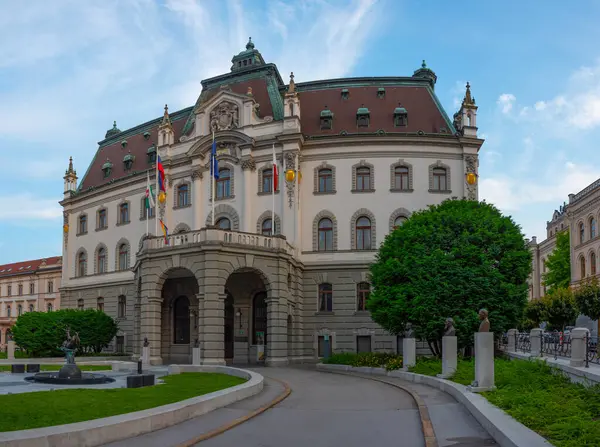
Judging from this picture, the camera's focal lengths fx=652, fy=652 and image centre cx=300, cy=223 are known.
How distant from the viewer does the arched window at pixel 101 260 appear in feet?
182

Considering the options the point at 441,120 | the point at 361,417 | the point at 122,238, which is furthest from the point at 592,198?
the point at 361,417

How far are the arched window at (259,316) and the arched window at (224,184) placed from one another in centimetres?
802

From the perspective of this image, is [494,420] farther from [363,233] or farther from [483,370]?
[363,233]

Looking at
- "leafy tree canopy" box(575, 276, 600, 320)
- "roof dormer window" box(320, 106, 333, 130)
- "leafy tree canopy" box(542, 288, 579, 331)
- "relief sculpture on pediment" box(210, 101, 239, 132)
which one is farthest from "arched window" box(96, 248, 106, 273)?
"leafy tree canopy" box(575, 276, 600, 320)

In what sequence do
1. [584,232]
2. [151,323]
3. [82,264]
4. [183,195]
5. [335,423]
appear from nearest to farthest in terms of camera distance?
[335,423] < [151,323] < [183,195] < [82,264] < [584,232]

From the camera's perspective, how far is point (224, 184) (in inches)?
1833

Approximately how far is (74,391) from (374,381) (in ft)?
41.9

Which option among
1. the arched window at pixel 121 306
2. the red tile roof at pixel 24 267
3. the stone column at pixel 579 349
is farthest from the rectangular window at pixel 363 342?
the red tile roof at pixel 24 267

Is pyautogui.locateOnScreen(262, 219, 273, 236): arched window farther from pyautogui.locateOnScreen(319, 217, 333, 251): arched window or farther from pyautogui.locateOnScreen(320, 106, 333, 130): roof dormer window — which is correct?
pyautogui.locateOnScreen(320, 106, 333, 130): roof dormer window

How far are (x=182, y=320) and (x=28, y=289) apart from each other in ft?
207

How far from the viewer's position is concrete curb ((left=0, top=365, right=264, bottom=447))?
11136 millimetres

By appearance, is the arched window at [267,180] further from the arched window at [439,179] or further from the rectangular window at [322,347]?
the arched window at [439,179]

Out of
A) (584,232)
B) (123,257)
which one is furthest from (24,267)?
(584,232)

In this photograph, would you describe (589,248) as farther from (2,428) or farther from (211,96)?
(2,428)
